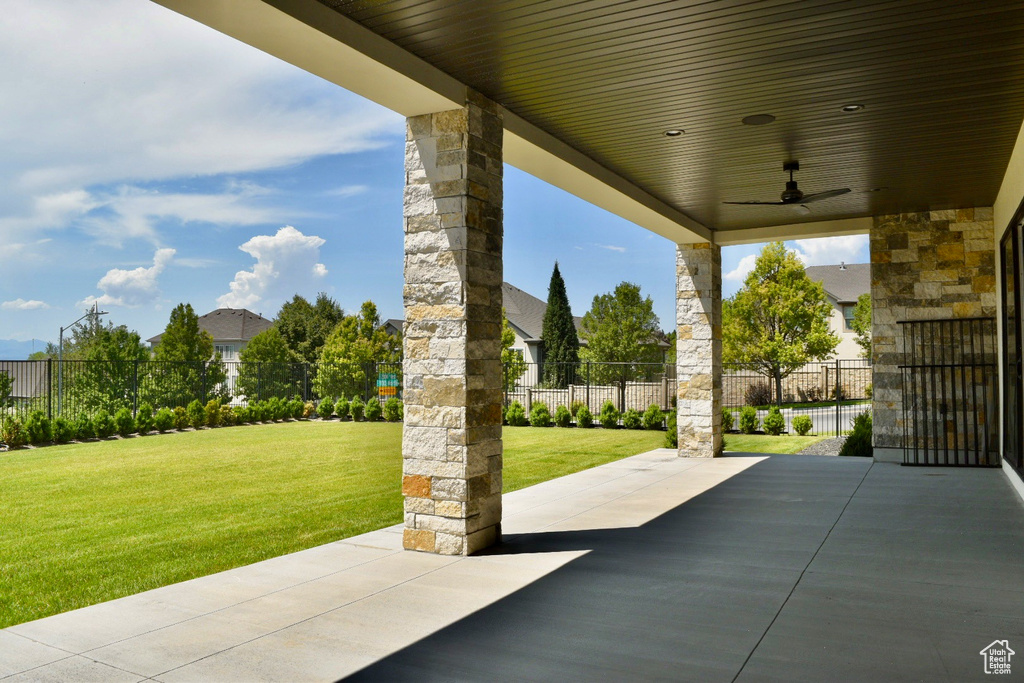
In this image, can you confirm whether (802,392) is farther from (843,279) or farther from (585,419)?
(585,419)

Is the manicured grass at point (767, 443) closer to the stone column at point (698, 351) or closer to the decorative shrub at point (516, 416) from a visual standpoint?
the stone column at point (698, 351)

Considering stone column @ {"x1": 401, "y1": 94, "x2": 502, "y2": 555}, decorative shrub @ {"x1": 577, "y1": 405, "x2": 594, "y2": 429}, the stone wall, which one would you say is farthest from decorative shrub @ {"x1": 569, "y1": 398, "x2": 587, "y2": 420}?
stone column @ {"x1": 401, "y1": 94, "x2": 502, "y2": 555}

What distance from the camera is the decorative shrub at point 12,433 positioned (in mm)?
13641

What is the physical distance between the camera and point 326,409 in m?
20.8

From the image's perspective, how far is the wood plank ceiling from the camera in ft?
13.0

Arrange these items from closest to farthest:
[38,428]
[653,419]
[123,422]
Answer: [38,428] → [123,422] → [653,419]

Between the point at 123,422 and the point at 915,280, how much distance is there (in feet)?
51.7

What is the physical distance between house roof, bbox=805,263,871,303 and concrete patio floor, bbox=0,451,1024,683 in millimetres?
29616

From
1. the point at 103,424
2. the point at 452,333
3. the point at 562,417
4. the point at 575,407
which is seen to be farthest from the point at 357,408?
the point at 452,333

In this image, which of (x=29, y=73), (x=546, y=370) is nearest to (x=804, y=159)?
(x=546, y=370)

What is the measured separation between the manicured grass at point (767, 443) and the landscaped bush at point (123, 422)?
42.4 feet

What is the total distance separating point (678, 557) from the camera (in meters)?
4.82

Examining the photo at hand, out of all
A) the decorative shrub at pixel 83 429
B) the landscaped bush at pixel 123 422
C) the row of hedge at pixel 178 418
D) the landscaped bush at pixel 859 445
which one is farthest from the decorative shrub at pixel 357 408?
the landscaped bush at pixel 859 445

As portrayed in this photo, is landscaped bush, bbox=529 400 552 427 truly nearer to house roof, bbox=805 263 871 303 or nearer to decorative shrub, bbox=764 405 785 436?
decorative shrub, bbox=764 405 785 436
